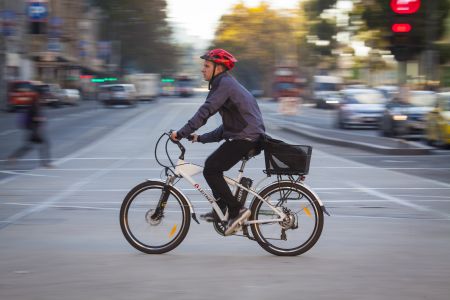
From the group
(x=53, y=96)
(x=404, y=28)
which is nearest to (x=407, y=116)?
(x=404, y=28)

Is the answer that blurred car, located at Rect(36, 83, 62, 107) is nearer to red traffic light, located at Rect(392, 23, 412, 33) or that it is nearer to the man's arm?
red traffic light, located at Rect(392, 23, 412, 33)

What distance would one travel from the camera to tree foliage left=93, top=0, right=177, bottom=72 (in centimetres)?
9694

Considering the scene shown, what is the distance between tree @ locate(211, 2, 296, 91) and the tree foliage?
982cm

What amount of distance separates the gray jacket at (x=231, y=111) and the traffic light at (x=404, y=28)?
41.6 ft

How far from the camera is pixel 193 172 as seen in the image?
7.58 meters

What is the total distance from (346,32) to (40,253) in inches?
2767

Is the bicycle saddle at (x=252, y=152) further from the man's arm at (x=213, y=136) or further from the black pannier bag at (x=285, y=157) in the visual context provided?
the man's arm at (x=213, y=136)

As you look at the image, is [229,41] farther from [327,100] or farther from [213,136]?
[213,136]

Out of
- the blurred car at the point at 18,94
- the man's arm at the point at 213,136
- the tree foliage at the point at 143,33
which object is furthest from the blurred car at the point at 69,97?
the man's arm at the point at 213,136

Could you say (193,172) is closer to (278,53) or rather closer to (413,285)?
(413,285)

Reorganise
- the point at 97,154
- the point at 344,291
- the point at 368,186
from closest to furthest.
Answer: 1. the point at 344,291
2. the point at 368,186
3. the point at 97,154

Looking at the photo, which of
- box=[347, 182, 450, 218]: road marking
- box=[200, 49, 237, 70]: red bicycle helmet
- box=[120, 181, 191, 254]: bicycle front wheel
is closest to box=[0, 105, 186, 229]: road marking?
box=[120, 181, 191, 254]: bicycle front wheel

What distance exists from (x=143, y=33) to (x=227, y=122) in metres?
96.2

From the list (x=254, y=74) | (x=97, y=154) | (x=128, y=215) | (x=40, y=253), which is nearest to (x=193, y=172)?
(x=128, y=215)
